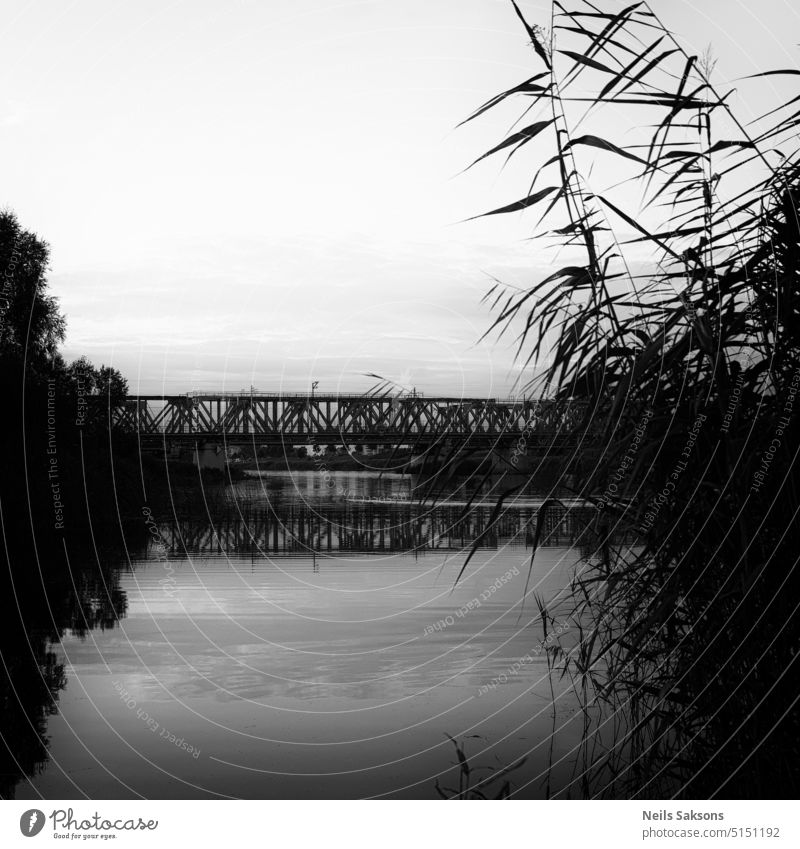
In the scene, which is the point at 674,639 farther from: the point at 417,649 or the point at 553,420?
the point at 417,649

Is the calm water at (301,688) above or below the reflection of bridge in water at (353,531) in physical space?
above

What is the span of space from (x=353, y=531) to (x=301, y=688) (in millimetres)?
16974

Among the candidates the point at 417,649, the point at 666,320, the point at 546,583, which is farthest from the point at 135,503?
the point at 666,320

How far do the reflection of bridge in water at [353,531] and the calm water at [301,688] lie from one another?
10.8ft

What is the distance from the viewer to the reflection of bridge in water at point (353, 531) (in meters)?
20.1

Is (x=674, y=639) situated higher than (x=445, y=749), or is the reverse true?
(x=674, y=639)

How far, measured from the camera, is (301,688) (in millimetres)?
7637

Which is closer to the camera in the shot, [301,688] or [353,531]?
[301,688]

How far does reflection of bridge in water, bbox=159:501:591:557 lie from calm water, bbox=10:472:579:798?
10.8 ft

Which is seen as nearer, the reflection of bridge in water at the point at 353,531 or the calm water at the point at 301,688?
the calm water at the point at 301,688

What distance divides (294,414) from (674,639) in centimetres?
5033

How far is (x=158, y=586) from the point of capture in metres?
13.8
